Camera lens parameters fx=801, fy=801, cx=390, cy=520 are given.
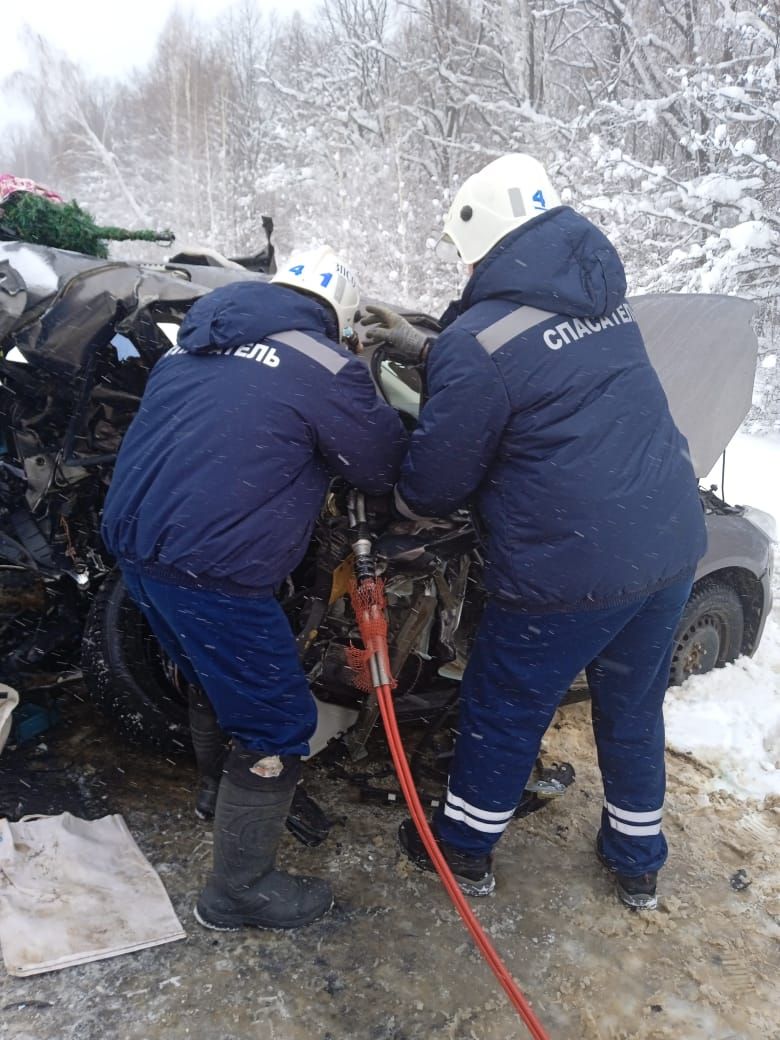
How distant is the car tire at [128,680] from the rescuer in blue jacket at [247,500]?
62 cm

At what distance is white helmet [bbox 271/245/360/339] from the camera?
245 cm

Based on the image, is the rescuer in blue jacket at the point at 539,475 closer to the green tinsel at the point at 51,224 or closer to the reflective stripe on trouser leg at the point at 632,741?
the reflective stripe on trouser leg at the point at 632,741

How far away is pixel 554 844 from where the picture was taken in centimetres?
299

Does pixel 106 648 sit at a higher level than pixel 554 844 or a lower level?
higher

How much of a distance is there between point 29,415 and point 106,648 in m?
0.97

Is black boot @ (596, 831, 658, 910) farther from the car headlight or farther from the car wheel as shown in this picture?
the car headlight

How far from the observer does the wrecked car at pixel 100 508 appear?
2809mm

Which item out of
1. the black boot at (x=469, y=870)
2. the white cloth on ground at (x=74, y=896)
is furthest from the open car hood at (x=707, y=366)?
the white cloth on ground at (x=74, y=896)

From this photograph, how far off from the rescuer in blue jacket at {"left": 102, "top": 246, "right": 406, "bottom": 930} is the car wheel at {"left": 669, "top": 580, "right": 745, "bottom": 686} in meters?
2.23

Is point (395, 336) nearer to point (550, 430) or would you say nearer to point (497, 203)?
point (497, 203)

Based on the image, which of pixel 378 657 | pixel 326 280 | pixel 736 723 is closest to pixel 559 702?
pixel 378 657

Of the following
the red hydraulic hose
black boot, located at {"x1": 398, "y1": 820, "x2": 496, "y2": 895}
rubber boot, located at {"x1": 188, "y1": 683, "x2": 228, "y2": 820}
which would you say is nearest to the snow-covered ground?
black boot, located at {"x1": 398, "y1": 820, "x2": 496, "y2": 895}

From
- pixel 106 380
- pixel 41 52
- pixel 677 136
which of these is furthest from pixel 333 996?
pixel 41 52

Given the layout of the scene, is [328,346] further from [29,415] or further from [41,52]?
[41,52]
